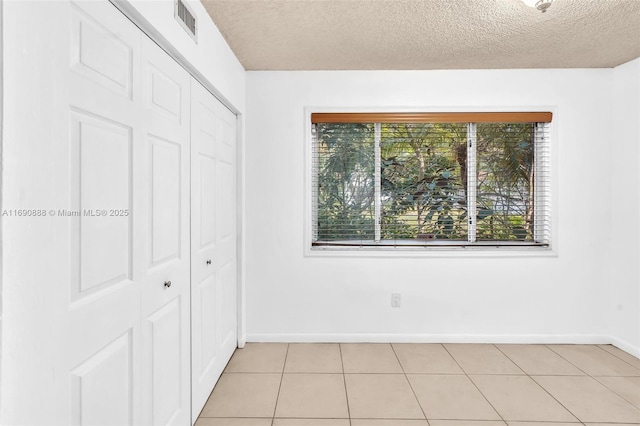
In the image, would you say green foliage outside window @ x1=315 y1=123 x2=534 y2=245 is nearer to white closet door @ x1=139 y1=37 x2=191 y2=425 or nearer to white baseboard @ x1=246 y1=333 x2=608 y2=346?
white baseboard @ x1=246 y1=333 x2=608 y2=346

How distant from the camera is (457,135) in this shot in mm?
3188

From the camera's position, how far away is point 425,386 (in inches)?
95.5

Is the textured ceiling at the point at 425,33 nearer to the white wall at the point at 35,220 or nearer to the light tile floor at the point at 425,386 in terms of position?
the white wall at the point at 35,220

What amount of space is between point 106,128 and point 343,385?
213 cm

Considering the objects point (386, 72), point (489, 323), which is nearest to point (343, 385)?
point (489, 323)

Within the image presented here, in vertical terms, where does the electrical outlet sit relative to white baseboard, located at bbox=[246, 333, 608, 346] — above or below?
above

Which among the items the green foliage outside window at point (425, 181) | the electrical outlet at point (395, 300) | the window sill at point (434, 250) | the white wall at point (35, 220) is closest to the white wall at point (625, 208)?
the window sill at point (434, 250)

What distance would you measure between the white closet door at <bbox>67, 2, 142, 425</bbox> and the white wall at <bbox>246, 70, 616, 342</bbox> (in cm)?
178

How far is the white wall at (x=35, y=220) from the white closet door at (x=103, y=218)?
1.9 inches

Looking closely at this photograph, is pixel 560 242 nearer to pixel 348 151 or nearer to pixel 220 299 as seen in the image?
pixel 348 151

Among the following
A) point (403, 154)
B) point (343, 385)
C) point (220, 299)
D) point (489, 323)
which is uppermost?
point (403, 154)

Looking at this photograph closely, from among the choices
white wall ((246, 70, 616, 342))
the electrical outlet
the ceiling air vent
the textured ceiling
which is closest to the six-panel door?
the ceiling air vent

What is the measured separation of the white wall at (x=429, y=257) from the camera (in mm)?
3104

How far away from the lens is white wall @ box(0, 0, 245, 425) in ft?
2.68
